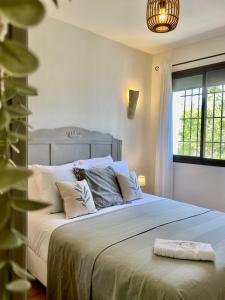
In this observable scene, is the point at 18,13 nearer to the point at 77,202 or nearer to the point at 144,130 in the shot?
the point at 77,202

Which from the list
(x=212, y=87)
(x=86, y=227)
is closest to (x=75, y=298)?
(x=86, y=227)

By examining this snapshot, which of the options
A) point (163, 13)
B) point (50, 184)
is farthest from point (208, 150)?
point (50, 184)

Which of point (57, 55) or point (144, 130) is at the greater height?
point (57, 55)

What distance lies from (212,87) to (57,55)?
2082 mm

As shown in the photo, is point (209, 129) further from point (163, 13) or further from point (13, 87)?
point (13, 87)

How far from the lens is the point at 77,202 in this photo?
234 cm

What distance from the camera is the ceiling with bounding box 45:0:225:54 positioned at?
263cm

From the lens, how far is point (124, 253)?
5.41ft

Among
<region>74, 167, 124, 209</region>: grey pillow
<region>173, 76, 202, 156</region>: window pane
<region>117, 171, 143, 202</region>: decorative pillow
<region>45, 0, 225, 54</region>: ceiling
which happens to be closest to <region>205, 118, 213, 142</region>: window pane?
<region>173, 76, 202, 156</region>: window pane

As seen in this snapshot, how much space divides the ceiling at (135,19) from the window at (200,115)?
50 cm

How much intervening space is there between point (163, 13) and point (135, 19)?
90cm

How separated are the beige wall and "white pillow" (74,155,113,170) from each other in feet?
1.60

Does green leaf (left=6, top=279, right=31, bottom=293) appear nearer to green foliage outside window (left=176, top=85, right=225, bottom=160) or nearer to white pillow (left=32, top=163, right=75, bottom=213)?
white pillow (left=32, top=163, right=75, bottom=213)

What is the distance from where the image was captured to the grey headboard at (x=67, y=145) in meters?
2.90
